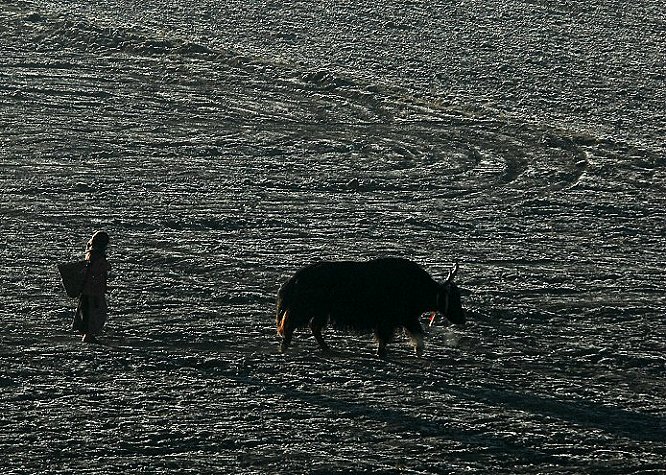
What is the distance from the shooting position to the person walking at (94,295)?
13.3m

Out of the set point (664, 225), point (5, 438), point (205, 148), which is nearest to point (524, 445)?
point (5, 438)

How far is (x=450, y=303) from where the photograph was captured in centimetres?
1352

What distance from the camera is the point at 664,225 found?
1895 cm

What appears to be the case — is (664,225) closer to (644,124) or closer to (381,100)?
(644,124)

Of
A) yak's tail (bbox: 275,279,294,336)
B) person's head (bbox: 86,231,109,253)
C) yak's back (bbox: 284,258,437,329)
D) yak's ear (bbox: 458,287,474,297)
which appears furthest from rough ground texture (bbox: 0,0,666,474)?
person's head (bbox: 86,231,109,253)

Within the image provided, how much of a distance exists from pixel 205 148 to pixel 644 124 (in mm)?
8559

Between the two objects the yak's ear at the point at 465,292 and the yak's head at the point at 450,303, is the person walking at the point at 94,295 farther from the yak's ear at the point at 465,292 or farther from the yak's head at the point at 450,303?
the yak's ear at the point at 465,292

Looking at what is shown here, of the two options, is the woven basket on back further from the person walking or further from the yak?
the yak

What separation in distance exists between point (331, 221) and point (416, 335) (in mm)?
5727

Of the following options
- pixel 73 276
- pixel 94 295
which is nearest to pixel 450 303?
pixel 94 295

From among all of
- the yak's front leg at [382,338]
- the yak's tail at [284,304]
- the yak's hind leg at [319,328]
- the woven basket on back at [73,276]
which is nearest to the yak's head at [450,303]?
the yak's front leg at [382,338]

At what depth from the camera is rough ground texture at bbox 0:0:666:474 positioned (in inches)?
434

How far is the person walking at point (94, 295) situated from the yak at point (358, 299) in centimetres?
180

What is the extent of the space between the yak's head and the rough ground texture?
0.81 feet
